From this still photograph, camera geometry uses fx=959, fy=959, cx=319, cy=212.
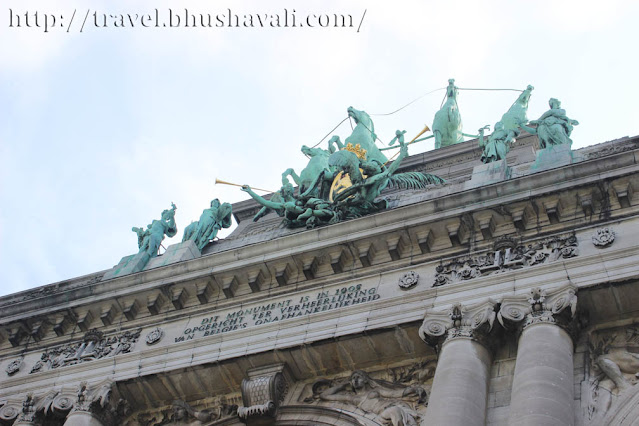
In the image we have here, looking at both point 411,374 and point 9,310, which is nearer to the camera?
point 411,374

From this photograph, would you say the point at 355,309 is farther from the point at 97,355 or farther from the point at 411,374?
the point at 97,355

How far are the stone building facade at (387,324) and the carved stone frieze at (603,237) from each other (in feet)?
0.08

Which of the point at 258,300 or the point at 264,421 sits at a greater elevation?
the point at 258,300

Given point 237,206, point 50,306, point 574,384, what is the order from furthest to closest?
point 237,206, point 50,306, point 574,384

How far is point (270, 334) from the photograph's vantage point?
17.2 metres

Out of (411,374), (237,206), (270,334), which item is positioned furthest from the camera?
(237,206)

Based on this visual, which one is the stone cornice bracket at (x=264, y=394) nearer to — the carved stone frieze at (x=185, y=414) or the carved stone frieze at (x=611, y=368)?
the carved stone frieze at (x=185, y=414)

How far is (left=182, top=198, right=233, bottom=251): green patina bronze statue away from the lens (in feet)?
73.9

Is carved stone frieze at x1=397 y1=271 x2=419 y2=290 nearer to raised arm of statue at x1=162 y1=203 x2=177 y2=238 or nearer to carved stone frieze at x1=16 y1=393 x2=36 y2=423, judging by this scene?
carved stone frieze at x1=16 y1=393 x2=36 y2=423

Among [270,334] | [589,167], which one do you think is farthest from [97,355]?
[589,167]

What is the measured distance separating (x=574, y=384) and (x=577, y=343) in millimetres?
895

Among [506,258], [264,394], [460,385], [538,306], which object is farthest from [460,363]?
[264,394]

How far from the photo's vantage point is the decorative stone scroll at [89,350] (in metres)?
19.0

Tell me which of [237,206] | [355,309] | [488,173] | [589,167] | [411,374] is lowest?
[411,374]
